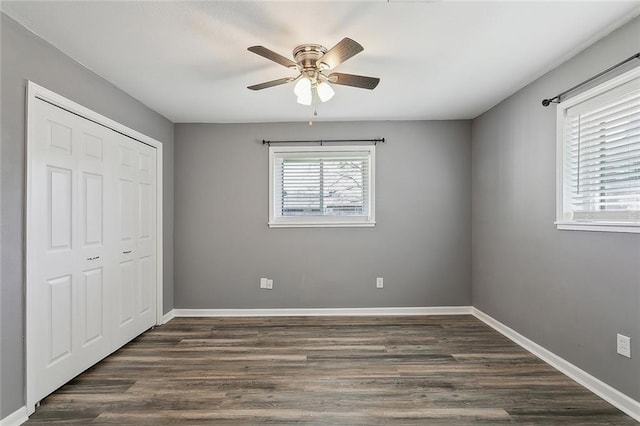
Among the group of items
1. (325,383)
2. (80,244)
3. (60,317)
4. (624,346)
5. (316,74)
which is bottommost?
(325,383)

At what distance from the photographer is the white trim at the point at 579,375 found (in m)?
2.05

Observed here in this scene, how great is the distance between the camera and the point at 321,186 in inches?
163

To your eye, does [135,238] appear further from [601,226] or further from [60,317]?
[601,226]

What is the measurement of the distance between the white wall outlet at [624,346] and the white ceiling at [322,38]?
197cm

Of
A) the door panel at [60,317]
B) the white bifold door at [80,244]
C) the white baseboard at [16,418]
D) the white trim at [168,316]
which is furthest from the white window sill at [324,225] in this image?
the white baseboard at [16,418]

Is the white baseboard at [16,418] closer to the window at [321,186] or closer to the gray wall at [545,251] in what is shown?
the window at [321,186]

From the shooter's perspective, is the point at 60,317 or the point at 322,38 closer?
the point at 322,38

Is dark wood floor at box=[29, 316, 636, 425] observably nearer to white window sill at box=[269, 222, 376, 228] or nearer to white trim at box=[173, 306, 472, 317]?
white trim at box=[173, 306, 472, 317]

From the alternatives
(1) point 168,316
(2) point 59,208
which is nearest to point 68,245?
(2) point 59,208

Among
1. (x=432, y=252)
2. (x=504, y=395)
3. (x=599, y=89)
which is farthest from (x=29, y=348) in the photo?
(x=599, y=89)

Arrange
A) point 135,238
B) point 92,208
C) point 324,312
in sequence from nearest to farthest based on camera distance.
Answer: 1. point 92,208
2. point 135,238
3. point 324,312

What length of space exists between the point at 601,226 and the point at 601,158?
0.49 m

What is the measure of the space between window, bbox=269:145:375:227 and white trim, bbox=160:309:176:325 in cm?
167

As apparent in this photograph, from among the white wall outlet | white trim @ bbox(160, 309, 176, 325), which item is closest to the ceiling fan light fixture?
the white wall outlet
